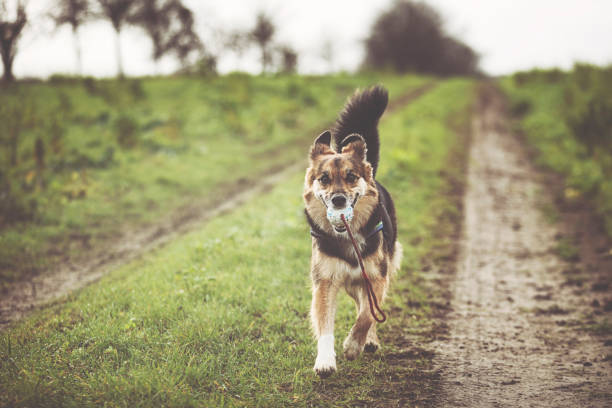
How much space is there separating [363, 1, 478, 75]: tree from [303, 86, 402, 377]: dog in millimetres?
46990

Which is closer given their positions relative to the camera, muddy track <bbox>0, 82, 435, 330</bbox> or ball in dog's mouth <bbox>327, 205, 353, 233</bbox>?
ball in dog's mouth <bbox>327, 205, 353, 233</bbox>

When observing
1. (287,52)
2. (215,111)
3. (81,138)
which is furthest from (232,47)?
(81,138)

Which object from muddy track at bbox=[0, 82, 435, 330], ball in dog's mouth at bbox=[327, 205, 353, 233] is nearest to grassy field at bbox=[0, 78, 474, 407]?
muddy track at bbox=[0, 82, 435, 330]

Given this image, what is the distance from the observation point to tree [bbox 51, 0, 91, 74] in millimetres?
17656

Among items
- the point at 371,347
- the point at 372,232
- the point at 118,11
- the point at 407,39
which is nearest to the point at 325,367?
the point at 371,347

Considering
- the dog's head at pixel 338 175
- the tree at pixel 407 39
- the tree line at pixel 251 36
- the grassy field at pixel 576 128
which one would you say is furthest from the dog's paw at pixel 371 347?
the tree at pixel 407 39

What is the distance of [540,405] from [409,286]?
7.85ft

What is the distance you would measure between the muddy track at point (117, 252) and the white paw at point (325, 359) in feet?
11.2

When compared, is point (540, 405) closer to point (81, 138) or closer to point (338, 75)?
point (81, 138)

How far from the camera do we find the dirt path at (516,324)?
3332 millimetres

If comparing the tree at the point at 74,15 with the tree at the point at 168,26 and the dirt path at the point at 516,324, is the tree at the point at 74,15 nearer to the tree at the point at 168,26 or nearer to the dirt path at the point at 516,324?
the tree at the point at 168,26

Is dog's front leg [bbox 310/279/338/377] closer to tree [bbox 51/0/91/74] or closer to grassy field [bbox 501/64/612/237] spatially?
grassy field [bbox 501/64/612/237]

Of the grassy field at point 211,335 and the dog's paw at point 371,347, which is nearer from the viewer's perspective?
the grassy field at point 211,335

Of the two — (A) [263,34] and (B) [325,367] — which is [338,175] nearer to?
(B) [325,367]
